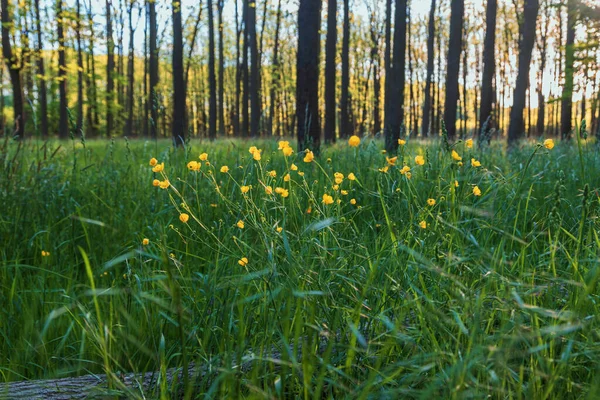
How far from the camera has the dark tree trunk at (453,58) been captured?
10.0 meters

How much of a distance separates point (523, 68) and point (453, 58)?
1559mm

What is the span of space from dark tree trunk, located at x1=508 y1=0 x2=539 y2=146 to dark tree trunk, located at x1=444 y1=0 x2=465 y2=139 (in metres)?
1.31

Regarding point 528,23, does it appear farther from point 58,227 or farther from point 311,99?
point 58,227

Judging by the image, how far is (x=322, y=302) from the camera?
58.1 inches

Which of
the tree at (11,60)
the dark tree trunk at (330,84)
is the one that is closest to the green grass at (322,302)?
the dark tree trunk at (330,84)

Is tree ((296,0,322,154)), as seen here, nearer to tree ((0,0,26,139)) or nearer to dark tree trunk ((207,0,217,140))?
tree ((0,0,26,139))

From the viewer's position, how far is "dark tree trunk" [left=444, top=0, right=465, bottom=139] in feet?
32.8

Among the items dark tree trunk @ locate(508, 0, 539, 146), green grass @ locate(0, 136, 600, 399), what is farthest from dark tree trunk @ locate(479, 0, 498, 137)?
green grass @ locate(0, 136, 600, 399)

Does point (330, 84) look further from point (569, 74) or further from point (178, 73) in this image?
point (569, 74)

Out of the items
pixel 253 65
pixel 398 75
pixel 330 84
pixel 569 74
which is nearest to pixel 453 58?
pixel 398 75

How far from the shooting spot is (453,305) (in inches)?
56.8

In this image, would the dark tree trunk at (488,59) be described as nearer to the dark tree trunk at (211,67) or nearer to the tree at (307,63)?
the tree at (307,63)

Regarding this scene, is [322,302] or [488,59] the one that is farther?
[488,59]

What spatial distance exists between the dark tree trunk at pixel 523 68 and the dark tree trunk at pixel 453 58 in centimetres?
131
